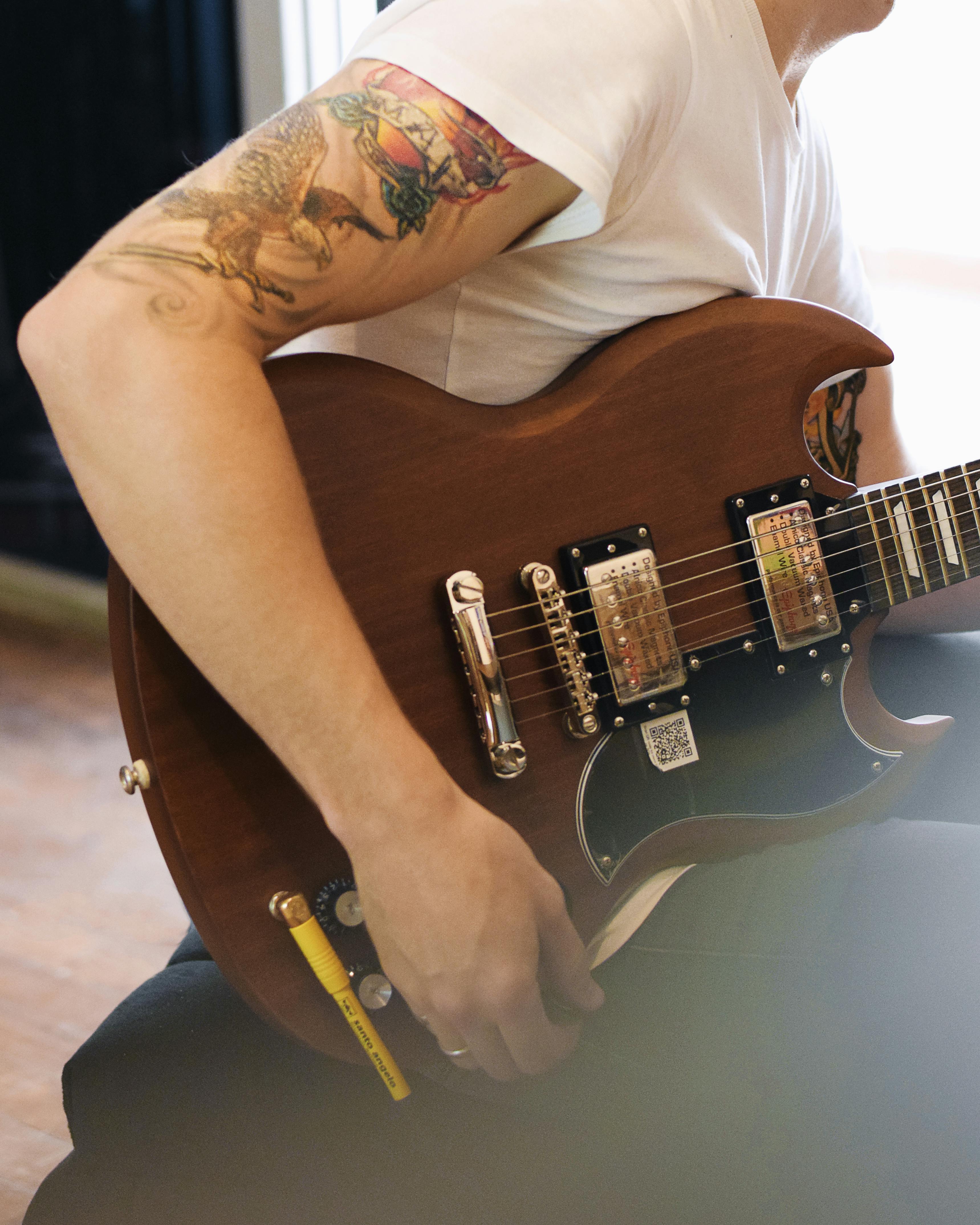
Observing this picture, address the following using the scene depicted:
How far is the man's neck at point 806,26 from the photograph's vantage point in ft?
2.66

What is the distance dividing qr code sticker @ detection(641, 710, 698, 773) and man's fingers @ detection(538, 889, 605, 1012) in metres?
0.14

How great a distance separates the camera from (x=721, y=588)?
0.81 meters

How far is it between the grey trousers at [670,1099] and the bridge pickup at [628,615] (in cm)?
16

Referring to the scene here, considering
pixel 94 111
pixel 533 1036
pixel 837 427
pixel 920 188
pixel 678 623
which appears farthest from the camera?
pixel 94 111

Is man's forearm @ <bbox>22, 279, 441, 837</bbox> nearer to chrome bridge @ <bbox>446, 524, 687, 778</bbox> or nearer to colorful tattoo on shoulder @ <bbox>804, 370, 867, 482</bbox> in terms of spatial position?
chrome bridge @ <bbox>446, 524, 687, 778</bbox>

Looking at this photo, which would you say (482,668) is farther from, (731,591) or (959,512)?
(959,512)

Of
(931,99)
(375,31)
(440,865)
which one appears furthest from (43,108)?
(440,865)

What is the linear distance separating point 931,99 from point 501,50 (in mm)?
1237

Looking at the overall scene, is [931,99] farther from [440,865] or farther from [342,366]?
[440,865]

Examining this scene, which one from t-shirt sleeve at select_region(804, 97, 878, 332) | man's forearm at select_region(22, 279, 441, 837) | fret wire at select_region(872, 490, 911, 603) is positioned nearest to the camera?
man's forearm at select_region(22, 279, 441, 837)

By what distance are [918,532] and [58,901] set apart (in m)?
1.43

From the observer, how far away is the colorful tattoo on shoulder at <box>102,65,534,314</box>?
1.91 feet

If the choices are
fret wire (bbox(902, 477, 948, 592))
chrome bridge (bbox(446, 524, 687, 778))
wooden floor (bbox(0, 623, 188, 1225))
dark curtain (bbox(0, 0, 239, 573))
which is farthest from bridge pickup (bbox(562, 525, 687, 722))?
dark curtain (bbox(0, 0, 239, 573))

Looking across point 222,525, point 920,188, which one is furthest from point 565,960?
point 920,188
